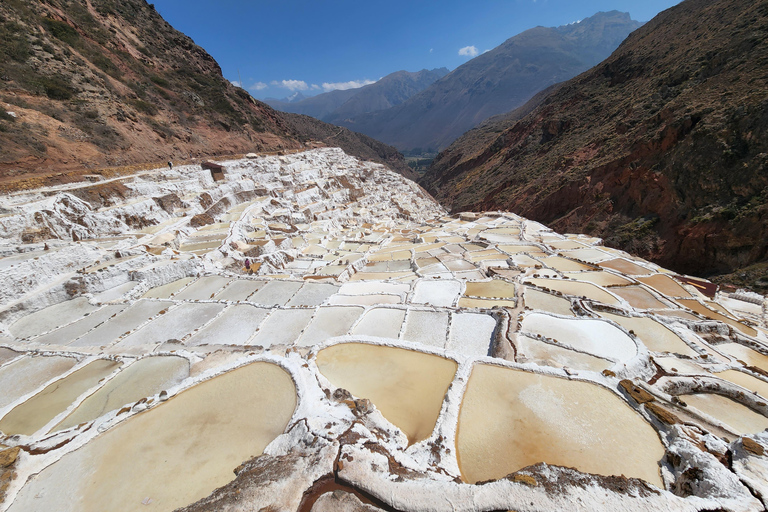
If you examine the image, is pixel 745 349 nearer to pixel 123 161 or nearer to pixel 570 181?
pixel 570 181

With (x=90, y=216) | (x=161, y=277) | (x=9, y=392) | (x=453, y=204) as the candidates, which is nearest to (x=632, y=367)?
(x=9, y=392)

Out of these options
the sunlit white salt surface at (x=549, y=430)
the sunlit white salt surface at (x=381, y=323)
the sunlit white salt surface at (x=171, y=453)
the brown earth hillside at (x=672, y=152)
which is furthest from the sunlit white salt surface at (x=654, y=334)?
the brown earth hillside at (x=672, y=152)

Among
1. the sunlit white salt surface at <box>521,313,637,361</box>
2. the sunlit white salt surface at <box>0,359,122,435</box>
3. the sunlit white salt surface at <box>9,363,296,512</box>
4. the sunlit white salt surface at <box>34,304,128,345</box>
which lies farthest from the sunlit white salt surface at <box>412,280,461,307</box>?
the sunlit white salt surface at <box>34,304,128,345</box>

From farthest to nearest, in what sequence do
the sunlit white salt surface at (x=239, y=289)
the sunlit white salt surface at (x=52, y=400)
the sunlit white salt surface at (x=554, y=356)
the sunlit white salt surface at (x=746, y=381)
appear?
1. the sunlit white salt surface at (x=239, y=289)
2. the sunlit white salt surface at (x=554, y=356)
3. the sunlit white salt surface at (x=746, y=381)
4. the sunlit white salt surface at (x=52, y=400)

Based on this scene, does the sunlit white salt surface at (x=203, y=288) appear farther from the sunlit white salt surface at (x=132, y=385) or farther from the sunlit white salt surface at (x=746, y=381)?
the sunlit white salt surface at (x=746, y=381)

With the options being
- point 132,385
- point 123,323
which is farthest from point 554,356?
point 123,323

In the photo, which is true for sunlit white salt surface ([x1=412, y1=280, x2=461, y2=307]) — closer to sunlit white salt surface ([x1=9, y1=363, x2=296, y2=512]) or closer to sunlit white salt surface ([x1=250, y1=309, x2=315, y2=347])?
sunlit white salt surface ([x1=250, y1=309, x2=315, y2=347])
